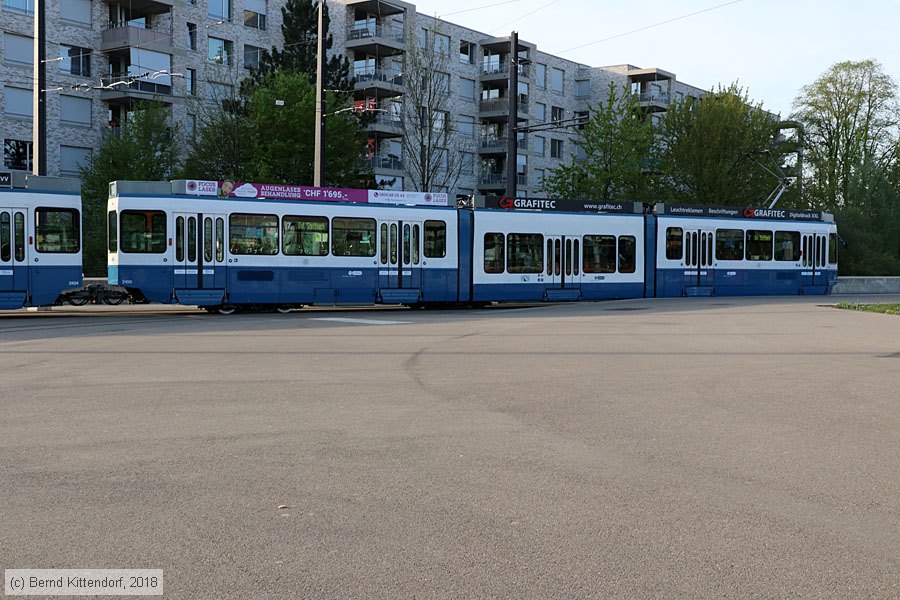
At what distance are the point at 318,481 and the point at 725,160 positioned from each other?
4834 cm

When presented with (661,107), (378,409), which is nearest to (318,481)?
(378,409)

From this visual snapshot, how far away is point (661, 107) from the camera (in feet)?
251

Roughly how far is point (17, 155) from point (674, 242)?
3196cm

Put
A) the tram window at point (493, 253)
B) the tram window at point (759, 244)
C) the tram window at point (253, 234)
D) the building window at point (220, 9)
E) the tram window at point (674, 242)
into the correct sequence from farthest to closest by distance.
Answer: the building window at point (220, 9) < the tram window at point (759, 244) < the tram window at point (674, 242) < the tram window at point (493, 253) < the tram window at point (253, 234)

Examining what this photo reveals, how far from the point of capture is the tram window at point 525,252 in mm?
27469

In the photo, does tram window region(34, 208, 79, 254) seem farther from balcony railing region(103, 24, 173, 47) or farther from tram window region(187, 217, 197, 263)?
balcony railing region(103, 24, 173, 47)

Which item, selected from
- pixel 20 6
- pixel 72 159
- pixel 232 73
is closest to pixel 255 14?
pixel 232 73

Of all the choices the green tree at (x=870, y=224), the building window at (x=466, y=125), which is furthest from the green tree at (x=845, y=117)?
the building window at (x=466, y=125)

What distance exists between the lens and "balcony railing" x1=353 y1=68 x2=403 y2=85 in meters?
56.5

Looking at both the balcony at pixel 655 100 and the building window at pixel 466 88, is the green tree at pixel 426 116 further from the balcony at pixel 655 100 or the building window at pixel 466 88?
the balcony at pixel 655 100

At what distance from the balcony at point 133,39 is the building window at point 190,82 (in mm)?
2948

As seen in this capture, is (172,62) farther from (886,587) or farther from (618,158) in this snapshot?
(886,587)

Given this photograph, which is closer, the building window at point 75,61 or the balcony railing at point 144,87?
the building window at point 75,61

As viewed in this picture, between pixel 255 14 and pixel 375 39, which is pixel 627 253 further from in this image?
pixel 255 14
